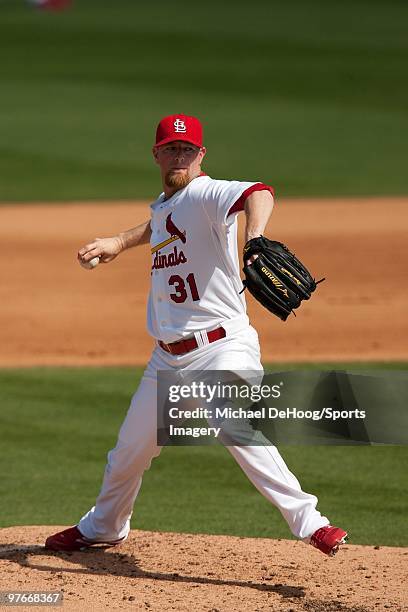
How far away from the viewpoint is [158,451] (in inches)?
230

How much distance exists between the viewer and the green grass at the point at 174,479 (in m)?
7.11

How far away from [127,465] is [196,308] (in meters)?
0.82

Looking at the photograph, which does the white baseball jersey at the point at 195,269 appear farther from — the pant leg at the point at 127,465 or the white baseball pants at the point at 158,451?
the pant leg at the point at 127,465

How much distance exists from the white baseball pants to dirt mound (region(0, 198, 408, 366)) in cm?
499

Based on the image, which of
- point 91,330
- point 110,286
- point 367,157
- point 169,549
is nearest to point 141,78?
point 367,157

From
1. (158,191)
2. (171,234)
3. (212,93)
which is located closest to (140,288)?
(158,191)

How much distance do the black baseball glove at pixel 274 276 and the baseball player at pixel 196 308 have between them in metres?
0.32

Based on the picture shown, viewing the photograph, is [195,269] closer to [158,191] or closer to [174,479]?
[174,479]

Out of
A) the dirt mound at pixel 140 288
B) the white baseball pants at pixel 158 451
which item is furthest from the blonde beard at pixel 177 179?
the dirt mound at pixel 140 288

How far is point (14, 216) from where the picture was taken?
1706 cm

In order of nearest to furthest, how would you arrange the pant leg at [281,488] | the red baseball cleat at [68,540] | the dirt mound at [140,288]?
1. the pant leg at [281,488]
2. the red baseball cleat at [68,540]
3. the dirt mound at [140,288]

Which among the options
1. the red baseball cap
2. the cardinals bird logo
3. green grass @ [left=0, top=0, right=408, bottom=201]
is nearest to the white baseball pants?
the cardinals bird logo

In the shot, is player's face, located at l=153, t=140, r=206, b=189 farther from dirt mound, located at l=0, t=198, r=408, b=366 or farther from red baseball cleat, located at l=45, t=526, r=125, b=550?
dirt mound, located at l=0, t=198, r=408, b=366

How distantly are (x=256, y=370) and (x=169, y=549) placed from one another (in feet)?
3.73
